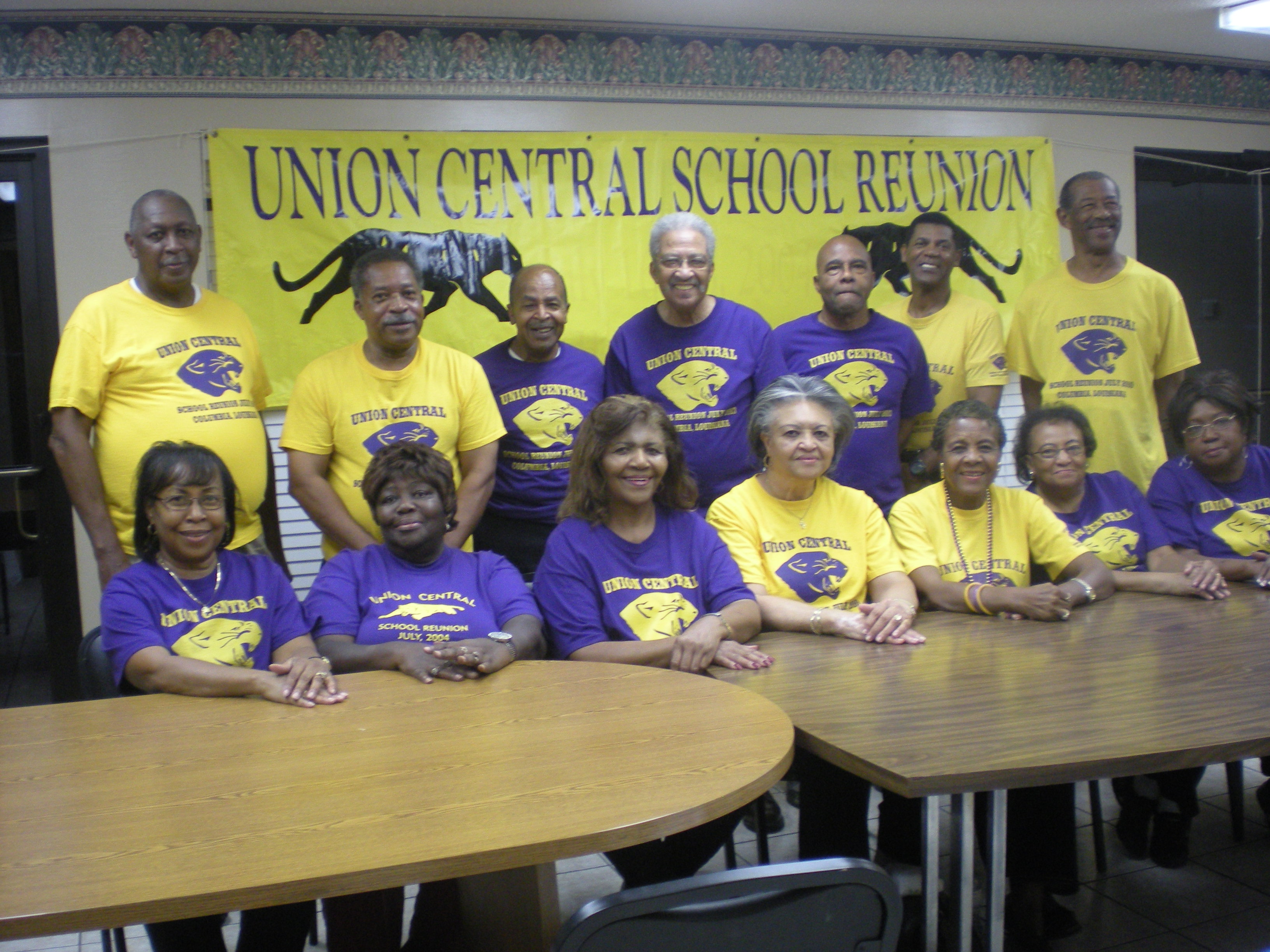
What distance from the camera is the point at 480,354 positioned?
318 cm

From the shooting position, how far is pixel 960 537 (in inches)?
107

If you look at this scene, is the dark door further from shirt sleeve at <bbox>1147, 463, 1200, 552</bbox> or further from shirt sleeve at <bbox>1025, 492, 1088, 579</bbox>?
shirt sleeve at <bbox>1147, 463, 1200, 552</bbox>

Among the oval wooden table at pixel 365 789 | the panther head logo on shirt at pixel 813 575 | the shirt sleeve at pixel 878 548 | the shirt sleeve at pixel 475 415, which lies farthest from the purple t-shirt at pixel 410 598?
the shirt sleeve at pixel 878 548

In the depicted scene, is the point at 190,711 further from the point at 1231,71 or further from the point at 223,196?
the point at 1231,71

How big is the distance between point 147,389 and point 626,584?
4.85ft

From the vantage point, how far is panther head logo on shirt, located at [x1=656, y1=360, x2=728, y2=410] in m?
3.00

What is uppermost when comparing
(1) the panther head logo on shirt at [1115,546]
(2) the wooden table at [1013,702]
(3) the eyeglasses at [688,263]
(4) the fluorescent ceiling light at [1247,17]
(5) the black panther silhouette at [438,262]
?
(4) the fluorescent ceiling light at [1247,17]

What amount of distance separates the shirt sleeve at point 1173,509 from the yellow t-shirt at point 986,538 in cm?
49

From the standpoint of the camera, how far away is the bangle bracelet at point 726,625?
224 centimetres

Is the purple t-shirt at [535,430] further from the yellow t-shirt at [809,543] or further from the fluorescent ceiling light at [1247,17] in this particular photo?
the fluorescent ceiling light at [1247,17]

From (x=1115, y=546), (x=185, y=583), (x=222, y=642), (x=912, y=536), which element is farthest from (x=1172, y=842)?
(x=185, y=583)

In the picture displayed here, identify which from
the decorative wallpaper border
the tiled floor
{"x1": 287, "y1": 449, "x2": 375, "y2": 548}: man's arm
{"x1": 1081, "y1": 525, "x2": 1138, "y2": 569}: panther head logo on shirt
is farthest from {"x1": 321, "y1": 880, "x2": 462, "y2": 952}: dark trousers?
the decorative wallpaper border

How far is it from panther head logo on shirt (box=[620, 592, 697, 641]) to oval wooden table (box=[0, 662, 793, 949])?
0.83 feet

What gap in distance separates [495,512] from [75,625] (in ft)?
6.30
